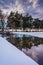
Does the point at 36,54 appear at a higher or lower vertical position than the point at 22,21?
lower

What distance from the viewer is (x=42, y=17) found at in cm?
738

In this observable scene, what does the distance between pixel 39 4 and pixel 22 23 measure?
118 cm

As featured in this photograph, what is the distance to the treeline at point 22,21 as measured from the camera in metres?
7.05

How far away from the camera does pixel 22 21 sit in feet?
23.2

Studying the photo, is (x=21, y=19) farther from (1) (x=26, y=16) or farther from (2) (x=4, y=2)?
(2) (x=4, y=2)

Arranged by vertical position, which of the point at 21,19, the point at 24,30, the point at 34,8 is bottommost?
the point at 24,30

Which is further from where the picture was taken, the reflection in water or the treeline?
the treeline

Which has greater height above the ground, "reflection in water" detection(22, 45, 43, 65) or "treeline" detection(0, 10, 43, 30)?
"treeline" detection(0, 10, 43, 30)

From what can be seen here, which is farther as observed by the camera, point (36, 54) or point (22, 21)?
point (22, 21)

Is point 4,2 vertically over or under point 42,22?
over

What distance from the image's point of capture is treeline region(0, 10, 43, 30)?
23.1 ft

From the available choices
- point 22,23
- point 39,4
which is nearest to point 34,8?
point 39,4

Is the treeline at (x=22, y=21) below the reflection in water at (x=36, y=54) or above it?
above

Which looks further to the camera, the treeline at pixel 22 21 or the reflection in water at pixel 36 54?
the treeline at pixel 22 21
